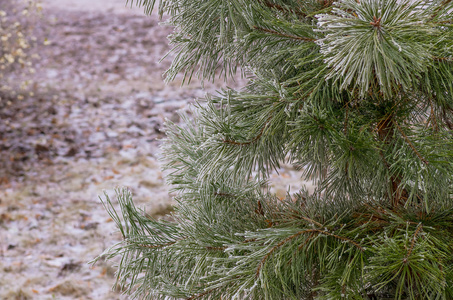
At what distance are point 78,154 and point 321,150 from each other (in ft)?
17.3

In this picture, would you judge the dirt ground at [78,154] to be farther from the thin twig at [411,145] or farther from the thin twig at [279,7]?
the thin twig at [411,145]

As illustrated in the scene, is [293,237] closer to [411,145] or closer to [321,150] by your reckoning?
[321,150]

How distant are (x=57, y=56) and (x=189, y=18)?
360 inches

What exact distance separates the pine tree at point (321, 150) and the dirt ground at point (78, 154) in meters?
0.49

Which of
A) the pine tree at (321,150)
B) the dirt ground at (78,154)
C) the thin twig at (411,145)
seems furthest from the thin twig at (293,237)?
the dirt ground at (78,154)

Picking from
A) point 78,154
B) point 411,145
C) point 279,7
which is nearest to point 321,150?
point 411,145

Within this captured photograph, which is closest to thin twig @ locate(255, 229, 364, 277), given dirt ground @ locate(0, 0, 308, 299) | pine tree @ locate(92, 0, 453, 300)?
pine tree @ locate(92, 0, 453, 300)

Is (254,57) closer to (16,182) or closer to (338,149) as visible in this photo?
(338,149)

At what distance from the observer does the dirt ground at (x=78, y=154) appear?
12.5 ft

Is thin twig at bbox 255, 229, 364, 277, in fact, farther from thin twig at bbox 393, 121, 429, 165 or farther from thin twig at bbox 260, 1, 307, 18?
thin twig at bbox 260, 1, 307, 18

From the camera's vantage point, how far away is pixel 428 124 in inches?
59.8

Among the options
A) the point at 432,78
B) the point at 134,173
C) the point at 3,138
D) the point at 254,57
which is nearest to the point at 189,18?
the point at 254,57

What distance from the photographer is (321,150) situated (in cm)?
147

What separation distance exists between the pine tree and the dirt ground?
0.49m
